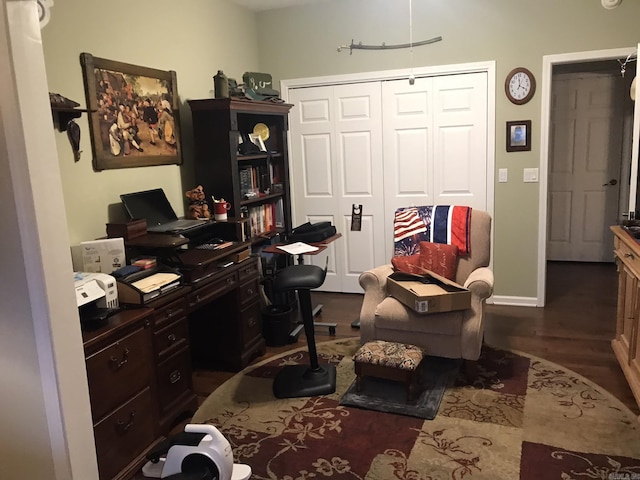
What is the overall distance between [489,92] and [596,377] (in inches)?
92.8

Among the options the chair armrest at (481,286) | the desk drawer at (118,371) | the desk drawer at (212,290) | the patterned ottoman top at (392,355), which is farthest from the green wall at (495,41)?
the desk drawer at (118,371)

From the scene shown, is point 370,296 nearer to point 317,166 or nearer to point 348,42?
point 317,166

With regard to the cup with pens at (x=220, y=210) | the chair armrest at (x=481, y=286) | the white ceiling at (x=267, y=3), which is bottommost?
the chair armrest at (x=481, y=286)

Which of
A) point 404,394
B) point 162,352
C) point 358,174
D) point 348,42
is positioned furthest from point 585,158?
point 162,352

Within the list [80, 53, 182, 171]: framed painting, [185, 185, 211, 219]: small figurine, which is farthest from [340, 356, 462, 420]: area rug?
[80, 53, 182, 171]: framed painting

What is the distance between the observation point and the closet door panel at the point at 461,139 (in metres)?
4.41

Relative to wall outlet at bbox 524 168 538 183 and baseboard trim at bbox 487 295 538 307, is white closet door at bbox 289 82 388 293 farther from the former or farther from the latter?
wall outlet at bbox 524 168 538 183

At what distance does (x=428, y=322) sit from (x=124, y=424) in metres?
1.72

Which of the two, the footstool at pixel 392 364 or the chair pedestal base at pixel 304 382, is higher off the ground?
the footstool at pixel 392 364

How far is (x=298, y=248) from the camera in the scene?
3.62 m

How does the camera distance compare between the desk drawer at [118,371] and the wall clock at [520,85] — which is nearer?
the desk drawer at [118,371]

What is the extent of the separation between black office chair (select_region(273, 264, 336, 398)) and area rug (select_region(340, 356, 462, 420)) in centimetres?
16

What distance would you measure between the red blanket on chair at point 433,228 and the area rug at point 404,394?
2.72 feet

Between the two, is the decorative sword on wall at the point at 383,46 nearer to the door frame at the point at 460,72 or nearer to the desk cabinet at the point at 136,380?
the door frame at the point at 460,72
